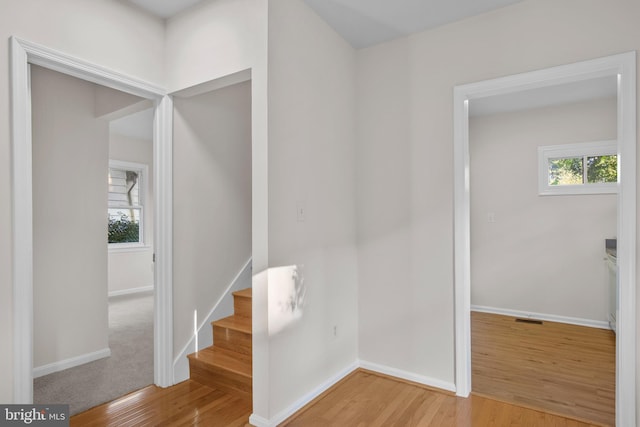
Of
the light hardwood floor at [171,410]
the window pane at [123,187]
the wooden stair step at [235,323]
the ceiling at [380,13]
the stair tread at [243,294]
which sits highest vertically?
the ceiling at [380,13]

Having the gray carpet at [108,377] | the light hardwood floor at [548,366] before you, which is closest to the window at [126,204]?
the gray carpet at [108,377]

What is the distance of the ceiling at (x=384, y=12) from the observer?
253cm

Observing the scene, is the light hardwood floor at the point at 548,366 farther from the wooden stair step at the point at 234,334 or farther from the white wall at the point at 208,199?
the white wall at the point at 208,199

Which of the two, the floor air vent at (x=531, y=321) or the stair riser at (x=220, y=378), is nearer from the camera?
the stair riser at (x=220, y=378)

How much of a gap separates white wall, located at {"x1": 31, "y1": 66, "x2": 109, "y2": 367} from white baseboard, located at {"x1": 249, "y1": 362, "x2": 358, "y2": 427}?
1971mm

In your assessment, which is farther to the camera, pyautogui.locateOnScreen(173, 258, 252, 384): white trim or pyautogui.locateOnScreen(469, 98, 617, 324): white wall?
pyautogui.locateOnScreen(469, 98, 617, 324): white wall

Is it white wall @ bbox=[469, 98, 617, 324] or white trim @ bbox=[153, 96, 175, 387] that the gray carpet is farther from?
white wall @ bbox=[469, 98, 617, 324]

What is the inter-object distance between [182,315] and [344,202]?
1575 millimetres

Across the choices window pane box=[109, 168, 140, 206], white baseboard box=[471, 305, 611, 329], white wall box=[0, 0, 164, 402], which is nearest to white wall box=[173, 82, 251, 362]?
white wall box=[0, 0, 164, 402]

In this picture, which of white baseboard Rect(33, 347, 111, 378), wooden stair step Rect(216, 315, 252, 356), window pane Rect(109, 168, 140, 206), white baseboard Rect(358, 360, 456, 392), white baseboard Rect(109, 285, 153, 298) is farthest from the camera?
window pane Rect(109, 168, 140, 206)

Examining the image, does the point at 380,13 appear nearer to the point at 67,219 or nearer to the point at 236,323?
the point at 236,323

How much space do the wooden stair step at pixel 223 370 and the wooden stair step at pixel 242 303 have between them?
321 mm

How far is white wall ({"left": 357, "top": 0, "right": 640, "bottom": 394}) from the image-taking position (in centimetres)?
251

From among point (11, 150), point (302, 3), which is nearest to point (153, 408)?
point (11, 150)
